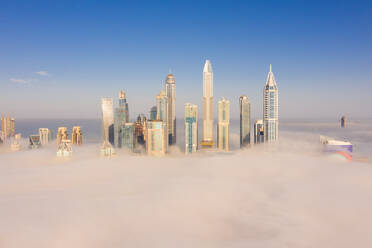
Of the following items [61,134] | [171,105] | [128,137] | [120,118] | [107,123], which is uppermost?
[171,105]

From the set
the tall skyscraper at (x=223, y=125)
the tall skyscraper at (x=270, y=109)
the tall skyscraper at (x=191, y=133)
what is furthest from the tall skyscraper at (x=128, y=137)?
the tall skyscraper at (x=270, y=109)

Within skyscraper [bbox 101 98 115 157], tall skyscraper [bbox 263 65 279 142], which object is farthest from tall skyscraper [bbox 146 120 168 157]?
tall skyscraper [bbox 263 65 279 142]

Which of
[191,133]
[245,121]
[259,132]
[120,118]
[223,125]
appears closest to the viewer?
[259,132]

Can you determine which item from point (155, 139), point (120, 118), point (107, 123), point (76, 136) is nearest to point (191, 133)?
point (155, 139)

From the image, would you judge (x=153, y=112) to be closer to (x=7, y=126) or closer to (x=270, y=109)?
(x=270, y=109)

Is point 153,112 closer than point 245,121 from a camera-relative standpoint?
No

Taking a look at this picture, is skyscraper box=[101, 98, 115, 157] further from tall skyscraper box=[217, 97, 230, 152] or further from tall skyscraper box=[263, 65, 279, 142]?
tall skyscraper box=[263, 65, 279, 142]

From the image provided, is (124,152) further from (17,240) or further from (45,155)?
(17,240)
